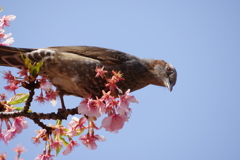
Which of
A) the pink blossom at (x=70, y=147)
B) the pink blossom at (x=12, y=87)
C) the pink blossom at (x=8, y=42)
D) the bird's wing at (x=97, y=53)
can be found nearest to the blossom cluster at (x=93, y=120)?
the pink blossom at (x=70, y=147)

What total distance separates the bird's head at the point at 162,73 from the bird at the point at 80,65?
0.45 feet

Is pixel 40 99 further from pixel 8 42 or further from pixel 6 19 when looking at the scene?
pixel 6 19

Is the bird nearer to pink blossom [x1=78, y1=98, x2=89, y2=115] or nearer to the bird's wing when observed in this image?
the bird's wing

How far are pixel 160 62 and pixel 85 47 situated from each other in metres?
1.43

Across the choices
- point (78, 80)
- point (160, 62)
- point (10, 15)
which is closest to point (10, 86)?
point (78, 80)

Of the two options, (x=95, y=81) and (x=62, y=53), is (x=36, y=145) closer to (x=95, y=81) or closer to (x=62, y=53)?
(x=95, y=81)

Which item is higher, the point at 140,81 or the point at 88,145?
the point at 140,81

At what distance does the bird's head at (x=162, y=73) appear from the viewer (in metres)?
4.77

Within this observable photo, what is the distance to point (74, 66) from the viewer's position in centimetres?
396

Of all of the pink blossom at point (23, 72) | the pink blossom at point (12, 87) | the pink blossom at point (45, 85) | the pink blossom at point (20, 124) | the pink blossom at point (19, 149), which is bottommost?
the pink blossom at point (19, 149)

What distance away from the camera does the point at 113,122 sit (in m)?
2.95

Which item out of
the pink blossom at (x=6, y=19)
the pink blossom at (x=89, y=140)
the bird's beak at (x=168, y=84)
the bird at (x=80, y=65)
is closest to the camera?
the pink blossom at (x=89, y=140)

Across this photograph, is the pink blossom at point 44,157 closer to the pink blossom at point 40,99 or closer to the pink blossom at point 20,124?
the pink blossom at point 20,124

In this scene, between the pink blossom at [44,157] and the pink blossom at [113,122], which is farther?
the pink blossom at [44,157]
